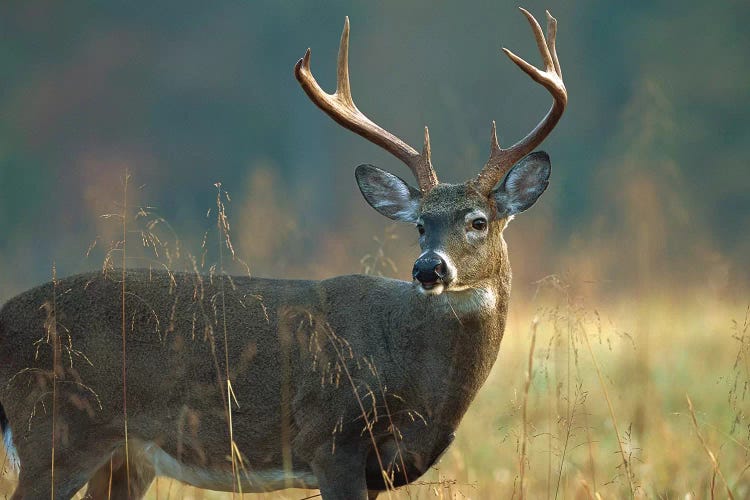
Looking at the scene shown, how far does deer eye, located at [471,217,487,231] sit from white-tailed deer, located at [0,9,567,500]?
0.4 inches

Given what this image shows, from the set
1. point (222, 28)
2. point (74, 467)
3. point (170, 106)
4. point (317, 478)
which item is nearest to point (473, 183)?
point (317, 478)

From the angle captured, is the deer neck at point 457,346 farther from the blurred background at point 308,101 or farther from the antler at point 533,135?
the blurred background at point 308,101

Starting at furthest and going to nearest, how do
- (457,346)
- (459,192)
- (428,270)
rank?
(459,192), (457,346), (428,270)

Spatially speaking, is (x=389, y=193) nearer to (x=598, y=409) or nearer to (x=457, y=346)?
(x=457, y=346)

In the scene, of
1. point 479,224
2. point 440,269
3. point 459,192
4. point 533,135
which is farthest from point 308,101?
point 440,269

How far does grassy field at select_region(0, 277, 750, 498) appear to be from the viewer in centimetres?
Answer: 600

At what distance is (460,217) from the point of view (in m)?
6.37

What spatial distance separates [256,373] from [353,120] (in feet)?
4.88

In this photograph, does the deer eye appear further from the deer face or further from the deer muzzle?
the deer muzzle

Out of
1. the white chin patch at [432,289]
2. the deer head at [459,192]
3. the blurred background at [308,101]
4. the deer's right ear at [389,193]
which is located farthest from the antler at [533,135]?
the blurred background at [308,101]

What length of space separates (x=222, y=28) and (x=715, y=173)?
19603mm

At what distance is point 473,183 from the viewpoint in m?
6.62

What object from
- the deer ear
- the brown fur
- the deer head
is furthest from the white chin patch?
the deer ear

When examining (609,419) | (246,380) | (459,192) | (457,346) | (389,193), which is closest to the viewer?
(457,346)
